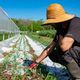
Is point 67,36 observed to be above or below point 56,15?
below

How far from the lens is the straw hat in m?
4.09

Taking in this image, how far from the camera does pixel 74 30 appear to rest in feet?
13.4

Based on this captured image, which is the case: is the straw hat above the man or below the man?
above

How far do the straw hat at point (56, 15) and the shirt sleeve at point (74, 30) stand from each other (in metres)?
0.10

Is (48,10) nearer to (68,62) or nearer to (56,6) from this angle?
(56,6)

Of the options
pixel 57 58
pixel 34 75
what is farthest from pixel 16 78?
pixel 57 58

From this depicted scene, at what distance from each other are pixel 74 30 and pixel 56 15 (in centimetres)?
31

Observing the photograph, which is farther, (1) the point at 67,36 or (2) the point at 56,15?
(2) the point at 56,15

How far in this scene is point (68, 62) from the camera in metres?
4.32

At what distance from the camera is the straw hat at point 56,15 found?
4.09 m

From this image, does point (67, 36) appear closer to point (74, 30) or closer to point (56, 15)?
point (74, 30)

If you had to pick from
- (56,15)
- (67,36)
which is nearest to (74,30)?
(67,36)

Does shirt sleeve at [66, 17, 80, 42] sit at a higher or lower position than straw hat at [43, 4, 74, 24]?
lower

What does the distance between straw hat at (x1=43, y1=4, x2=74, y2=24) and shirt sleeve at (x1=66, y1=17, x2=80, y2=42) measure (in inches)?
3.8
